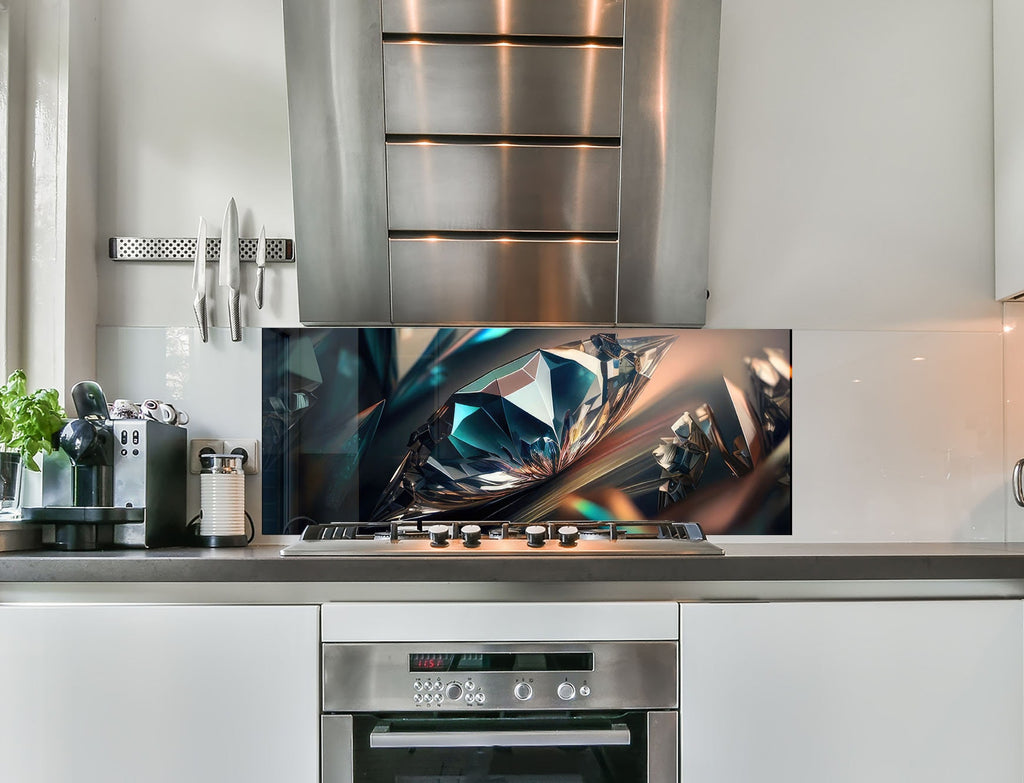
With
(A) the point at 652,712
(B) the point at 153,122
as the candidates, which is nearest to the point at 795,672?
(A) the point at 652,712

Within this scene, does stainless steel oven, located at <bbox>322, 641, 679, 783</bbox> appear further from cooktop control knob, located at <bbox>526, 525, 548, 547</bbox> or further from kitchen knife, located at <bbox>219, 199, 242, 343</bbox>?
kitchen knife, located at <bbox>219, 199, 242, 343</bbox>

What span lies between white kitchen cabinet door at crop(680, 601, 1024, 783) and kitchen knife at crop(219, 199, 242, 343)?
4.19 feet

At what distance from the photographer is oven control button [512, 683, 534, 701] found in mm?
1500

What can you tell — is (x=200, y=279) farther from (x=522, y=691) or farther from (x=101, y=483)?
(x=522, y=691)

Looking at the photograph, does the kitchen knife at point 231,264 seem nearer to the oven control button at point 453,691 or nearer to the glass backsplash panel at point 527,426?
the glass backsplash panel at point 527,426

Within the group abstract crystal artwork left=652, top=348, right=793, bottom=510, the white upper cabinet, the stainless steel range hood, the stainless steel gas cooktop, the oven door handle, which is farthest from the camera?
abstract crystal artwork left=652, top=348, right=793, bottom=510

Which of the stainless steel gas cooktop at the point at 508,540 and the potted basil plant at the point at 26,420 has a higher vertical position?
the potted basil plant at the point at 26,420

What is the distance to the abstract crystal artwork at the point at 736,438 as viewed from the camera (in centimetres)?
211

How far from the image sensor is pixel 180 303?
2.10m

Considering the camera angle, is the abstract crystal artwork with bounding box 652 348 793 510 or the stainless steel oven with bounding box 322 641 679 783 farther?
the abstract crystal artwork with bounding box 652 348 793 510

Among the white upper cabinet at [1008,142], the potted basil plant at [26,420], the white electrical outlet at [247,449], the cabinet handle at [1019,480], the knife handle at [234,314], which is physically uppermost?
the white upper cabinet at [1008,142]

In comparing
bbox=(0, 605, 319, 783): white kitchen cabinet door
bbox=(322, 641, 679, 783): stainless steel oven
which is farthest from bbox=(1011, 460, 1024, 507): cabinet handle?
bbox=(0, 605, 319, 783): white kitchen cabinet door

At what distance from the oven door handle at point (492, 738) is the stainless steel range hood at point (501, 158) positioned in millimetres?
933

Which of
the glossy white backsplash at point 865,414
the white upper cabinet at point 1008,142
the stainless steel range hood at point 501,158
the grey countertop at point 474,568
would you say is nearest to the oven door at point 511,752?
the grey countertop at point 474,568
